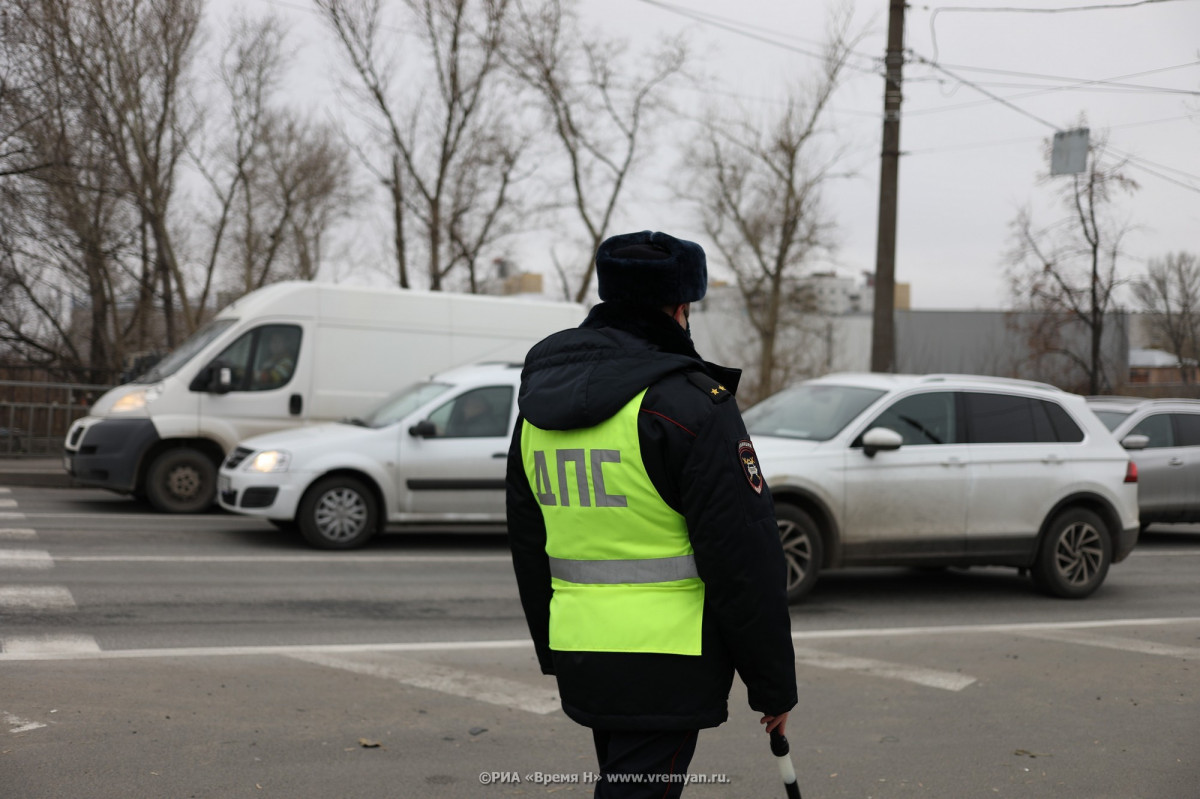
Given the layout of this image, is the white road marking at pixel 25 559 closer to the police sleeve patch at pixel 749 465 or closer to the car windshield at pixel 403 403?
the car windshield at pixel 403 403

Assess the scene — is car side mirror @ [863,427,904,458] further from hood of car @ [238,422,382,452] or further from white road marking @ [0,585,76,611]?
white road marking @ [0,585,76,611]

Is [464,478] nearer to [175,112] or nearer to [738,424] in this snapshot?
[738,424]

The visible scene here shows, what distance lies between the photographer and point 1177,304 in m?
33.4

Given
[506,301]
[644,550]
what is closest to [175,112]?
[506,301]

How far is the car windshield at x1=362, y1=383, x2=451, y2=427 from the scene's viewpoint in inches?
436

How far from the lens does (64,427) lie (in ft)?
61.7

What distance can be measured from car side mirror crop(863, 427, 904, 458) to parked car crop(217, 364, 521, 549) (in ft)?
10.8

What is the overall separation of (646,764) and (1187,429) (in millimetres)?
13055

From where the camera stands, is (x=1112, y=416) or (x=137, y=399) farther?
(x=1112, y=416)

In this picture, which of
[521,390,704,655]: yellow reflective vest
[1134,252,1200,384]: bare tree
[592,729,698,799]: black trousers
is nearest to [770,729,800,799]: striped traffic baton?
[592,729,698,799]: black trousers

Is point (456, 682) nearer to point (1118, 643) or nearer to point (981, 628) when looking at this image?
point (981, 628)

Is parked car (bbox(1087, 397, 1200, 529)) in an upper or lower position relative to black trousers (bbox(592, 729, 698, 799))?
upper

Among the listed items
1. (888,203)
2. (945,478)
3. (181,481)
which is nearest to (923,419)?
(945,478)

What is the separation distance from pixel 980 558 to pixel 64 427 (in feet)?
50.1
